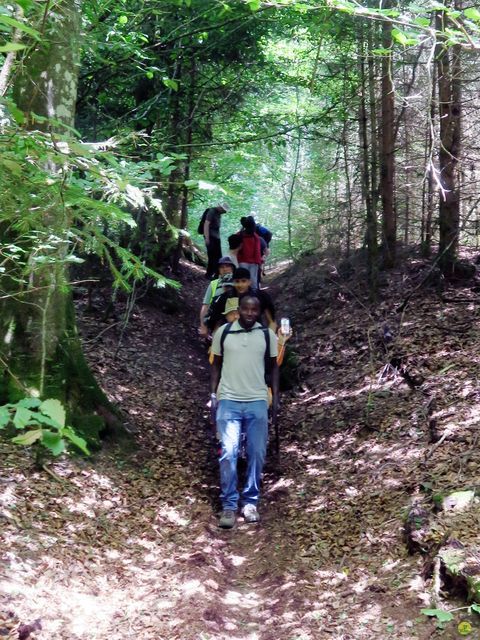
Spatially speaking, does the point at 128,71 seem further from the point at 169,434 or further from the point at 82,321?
the point at 169,434

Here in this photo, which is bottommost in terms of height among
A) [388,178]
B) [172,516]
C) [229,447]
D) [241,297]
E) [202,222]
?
[172,516]

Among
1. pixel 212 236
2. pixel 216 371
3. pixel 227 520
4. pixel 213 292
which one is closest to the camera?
pixel 227 520

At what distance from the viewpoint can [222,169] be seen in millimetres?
16984

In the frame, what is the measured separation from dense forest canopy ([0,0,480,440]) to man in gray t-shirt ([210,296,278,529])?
135 centimetres

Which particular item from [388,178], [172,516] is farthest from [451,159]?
[172,516]

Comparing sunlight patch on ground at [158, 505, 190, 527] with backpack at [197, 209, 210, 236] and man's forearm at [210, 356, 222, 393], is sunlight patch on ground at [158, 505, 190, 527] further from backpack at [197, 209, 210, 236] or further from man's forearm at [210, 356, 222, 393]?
backpack at [197, 209, 210, 236]

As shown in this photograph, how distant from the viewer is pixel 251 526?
6227 millimetres

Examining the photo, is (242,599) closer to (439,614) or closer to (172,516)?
(172,516)

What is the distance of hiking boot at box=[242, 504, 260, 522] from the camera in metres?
6.25

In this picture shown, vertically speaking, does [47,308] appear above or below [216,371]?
above

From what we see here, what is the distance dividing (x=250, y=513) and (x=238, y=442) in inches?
30.3

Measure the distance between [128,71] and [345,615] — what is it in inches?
385

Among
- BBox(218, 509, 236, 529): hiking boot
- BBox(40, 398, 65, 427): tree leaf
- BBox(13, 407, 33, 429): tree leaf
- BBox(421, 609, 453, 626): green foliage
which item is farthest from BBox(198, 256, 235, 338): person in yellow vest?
BBox(40, 398, 65, 427): tree leaf

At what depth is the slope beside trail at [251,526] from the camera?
14.3 feet
